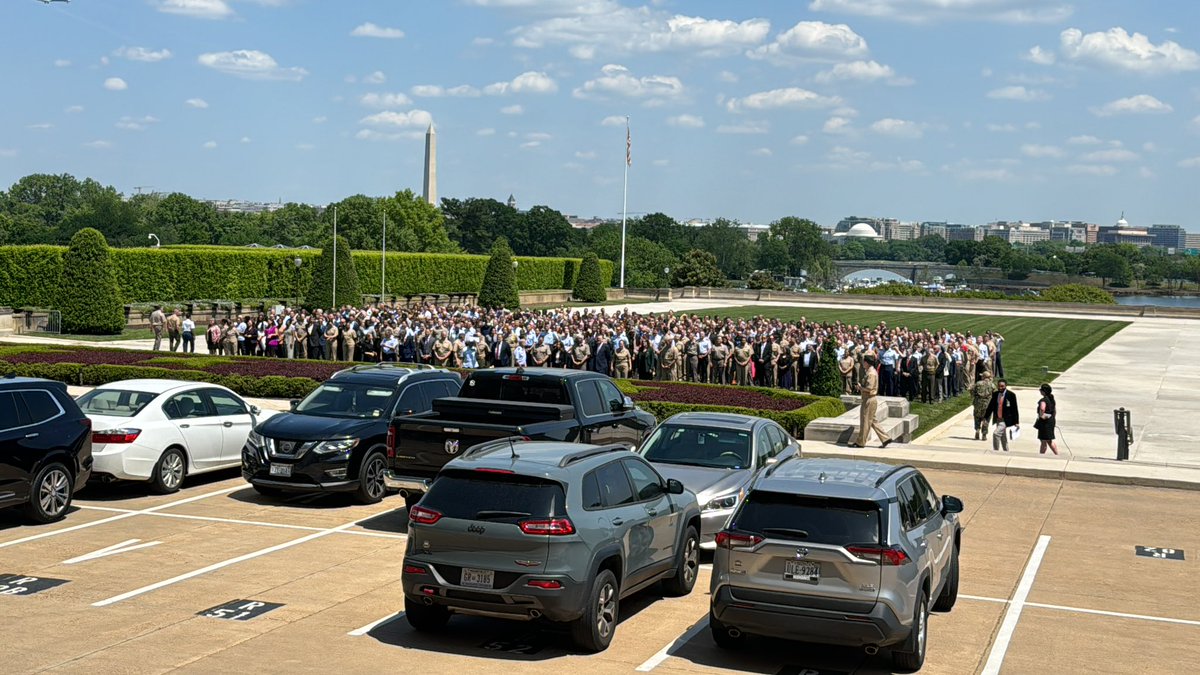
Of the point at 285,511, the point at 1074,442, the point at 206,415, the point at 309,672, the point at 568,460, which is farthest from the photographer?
the point at 1074,442

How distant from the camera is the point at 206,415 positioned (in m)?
18.4

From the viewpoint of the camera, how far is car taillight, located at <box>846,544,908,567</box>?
31.5 ft

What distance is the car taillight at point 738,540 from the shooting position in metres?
9.88

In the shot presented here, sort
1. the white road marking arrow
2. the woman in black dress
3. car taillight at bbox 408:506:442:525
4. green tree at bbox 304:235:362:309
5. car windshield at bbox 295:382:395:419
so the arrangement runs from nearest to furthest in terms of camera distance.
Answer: car taillight at bbox 408:506:442:525
the white road marking arrow
car windshield at bbox 295:382:395:419
the woman in black dress
green tree at bbox 304:235:362:309

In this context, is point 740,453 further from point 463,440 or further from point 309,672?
point 309,672

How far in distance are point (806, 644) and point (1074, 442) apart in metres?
18.3

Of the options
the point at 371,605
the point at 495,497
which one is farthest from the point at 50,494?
the point at 495,497

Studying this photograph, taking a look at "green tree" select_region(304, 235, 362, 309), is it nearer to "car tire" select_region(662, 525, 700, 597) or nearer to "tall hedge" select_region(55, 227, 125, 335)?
"tall hedge" select_region(55, 227, 125, 335)

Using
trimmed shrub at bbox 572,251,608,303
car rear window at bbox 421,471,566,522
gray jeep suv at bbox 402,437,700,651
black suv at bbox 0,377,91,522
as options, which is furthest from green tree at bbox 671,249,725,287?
car rear window at bbox 421,471,566,522

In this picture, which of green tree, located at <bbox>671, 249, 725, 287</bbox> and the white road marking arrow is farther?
green tree, located at <bbox>671, 249, 725, 287</bbox>

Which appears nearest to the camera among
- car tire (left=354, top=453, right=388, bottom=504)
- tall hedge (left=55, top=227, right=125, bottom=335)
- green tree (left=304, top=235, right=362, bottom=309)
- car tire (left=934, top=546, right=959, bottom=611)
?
car tire (left=934, top=546, right=959, bottom=611)

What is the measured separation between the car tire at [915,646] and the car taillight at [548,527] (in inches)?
108

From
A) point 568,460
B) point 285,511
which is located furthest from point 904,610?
point 285,511

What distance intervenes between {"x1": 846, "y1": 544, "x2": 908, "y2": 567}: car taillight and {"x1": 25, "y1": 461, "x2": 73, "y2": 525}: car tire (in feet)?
33.0
